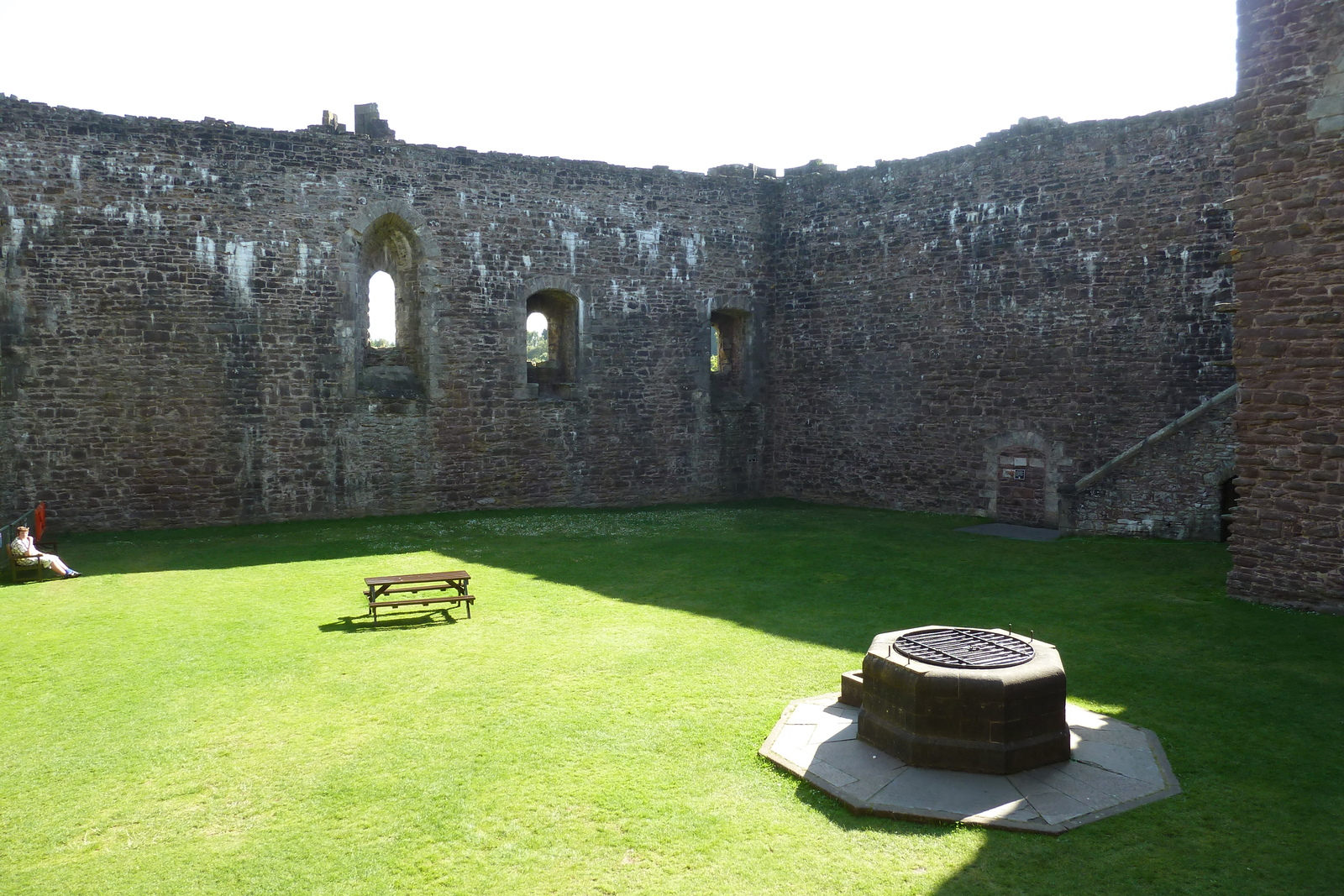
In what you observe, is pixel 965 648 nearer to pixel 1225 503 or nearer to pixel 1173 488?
pixel 1173 488

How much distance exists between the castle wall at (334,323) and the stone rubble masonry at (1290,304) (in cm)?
945

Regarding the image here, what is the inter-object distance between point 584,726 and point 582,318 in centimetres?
1093

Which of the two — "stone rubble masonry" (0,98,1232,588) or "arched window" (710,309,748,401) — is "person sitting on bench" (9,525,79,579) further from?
"arched window" (710,309,748,401)

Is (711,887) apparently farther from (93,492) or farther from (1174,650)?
(93,492)

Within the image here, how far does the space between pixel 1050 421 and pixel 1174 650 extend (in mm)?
7071

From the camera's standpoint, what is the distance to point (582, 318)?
1599 cm

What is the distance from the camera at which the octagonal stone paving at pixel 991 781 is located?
4582mm

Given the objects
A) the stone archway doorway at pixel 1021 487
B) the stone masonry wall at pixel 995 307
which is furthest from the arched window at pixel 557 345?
the stone archway doorway at pixel 1021 487

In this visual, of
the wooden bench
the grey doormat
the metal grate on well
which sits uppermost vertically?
the metal grate on well

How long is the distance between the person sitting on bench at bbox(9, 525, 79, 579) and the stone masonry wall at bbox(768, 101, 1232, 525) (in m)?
11.4

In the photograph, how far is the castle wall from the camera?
12656 mm

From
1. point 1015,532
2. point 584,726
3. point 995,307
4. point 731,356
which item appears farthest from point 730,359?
point 584,726

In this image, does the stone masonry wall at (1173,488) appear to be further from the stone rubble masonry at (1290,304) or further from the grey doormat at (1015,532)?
the stone rubble masonry at (1290,304)

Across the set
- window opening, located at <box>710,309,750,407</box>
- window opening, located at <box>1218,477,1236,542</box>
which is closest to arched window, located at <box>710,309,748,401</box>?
window opening, located at <box>710,309,750,407</box>
